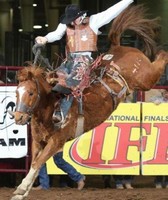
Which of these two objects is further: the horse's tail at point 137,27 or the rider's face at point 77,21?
the horse's tail at point 137,27

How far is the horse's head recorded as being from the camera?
7.35 m

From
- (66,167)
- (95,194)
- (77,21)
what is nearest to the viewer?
(77,21)

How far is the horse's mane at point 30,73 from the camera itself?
7.58 meters

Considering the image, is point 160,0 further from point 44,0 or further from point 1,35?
point 1,35

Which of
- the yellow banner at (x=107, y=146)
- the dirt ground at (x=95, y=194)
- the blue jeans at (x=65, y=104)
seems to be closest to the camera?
the blue jeans at (x=65, y=104)

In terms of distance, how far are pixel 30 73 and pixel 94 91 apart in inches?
36.3

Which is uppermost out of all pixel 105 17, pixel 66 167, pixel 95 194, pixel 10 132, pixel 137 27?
pixel 105 17

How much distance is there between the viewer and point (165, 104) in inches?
402

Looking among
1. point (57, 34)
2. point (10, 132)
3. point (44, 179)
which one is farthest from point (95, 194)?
point (57, 34)

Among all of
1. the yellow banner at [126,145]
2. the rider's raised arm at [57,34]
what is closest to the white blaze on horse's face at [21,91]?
the rider's raised arm at [57,34]

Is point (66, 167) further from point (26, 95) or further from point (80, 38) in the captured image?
point (26, 95)

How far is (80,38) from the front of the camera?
8.16 m

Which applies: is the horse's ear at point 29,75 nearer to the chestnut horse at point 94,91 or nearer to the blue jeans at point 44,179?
the chestnut horse at point 94,91

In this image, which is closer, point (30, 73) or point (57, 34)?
point (30, 73)
